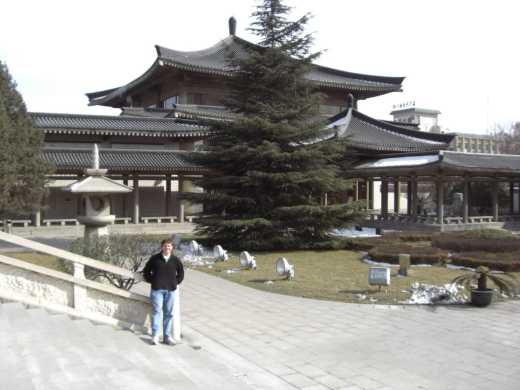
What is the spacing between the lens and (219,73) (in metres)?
33.5

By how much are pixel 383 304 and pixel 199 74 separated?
2655cm

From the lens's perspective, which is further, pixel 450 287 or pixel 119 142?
pixel 119 142

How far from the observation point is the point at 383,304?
10.6m

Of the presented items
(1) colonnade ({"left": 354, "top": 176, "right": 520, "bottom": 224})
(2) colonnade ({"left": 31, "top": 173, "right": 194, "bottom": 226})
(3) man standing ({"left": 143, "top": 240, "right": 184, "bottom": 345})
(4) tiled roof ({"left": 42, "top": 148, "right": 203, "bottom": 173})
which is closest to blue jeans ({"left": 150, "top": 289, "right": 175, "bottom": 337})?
(3) man standing ({"left": 143, "top": 240, "right": 184, "bottom": 345})

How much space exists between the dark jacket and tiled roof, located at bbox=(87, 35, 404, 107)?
76.1ft

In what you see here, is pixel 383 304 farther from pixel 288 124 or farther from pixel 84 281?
pixel 288 124

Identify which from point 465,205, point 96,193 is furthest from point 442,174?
point 96,193

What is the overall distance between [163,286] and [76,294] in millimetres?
1628

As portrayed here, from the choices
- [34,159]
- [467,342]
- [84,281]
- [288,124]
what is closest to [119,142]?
[34,159]

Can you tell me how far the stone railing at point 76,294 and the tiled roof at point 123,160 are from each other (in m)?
17.2

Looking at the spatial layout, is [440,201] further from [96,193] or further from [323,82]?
[96,193]

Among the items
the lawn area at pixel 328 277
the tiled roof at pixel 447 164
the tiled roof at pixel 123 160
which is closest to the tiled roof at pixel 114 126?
the tiled roof at pixel 123 160

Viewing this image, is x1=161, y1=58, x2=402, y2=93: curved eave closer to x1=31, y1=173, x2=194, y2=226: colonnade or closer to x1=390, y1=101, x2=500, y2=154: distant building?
x1=31, y1=173, x2=194, y2=226: colonnade

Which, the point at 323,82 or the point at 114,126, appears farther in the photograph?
the point at 323,82
